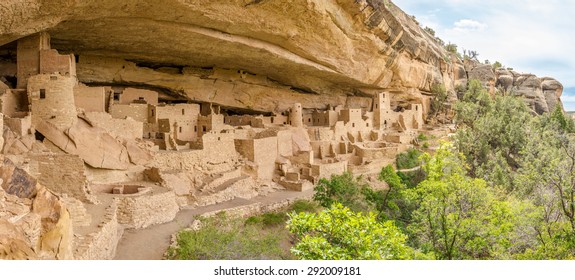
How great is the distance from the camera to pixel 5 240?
4.54 m

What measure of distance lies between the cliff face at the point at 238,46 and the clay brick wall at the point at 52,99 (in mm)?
1076

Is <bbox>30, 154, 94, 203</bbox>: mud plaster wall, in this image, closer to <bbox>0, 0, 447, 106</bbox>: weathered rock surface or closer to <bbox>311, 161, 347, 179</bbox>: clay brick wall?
<bbox>0, 0, 447, 106</bbox>: weathered rock surface

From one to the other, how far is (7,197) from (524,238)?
8.78 m

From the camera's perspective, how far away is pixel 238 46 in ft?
44.5

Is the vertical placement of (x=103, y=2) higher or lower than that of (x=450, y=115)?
higher

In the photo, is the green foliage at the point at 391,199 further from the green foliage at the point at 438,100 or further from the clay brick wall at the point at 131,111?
the green foliage at the point at 438,100

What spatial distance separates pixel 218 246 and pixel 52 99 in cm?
516

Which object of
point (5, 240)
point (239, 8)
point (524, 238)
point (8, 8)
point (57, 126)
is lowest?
point (524, 238)

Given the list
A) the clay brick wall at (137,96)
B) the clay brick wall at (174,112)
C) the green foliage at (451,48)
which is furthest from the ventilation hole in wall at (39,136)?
the green foliage at (451,48)

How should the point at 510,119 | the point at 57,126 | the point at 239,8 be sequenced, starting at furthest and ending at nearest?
the point at 510,119, the point at 239,8, the point at 57,126

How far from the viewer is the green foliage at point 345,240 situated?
5609mm
